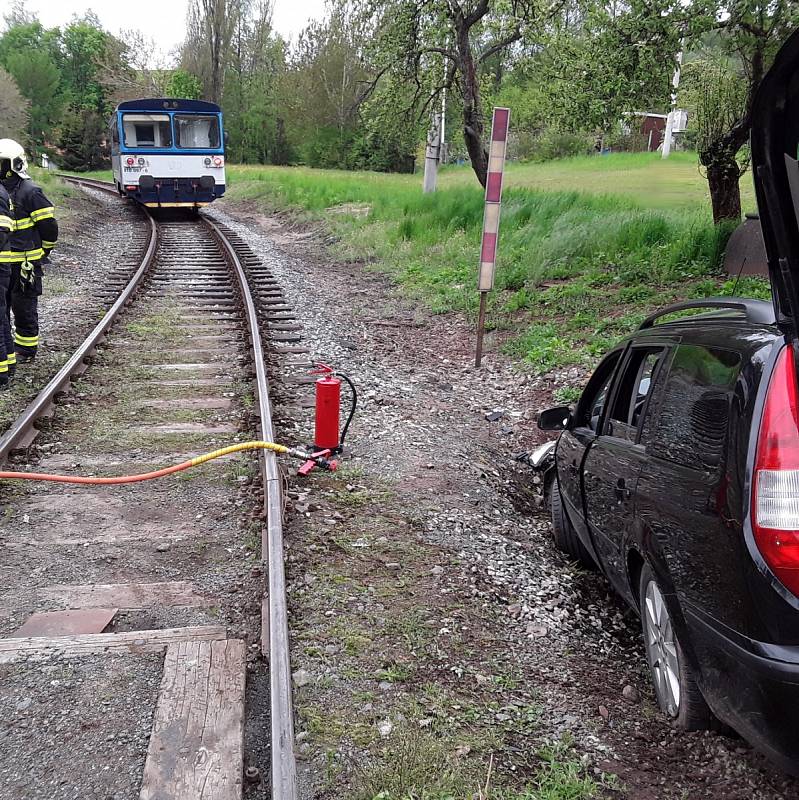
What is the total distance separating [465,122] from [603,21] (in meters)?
6.44

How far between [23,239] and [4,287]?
0.60m

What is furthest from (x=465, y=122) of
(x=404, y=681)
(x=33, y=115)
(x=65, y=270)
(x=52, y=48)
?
(x=52, y=48)

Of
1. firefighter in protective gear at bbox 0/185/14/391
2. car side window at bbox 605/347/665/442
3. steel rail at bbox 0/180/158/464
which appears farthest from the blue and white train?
car side window at bbox 605/347/665/442

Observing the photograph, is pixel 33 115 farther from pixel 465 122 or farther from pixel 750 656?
pixel 750 656

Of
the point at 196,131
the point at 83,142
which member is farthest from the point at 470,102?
the point at 83,142

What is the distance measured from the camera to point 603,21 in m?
9.31

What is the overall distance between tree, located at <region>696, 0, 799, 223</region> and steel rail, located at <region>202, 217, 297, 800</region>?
6.94 metres

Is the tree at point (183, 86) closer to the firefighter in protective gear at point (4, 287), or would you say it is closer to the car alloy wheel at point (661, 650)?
the firefighter in protective gear at point (4, 287)

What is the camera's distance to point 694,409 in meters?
2.92

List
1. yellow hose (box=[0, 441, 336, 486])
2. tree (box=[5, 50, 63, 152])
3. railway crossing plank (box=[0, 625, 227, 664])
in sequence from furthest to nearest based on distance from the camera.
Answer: tree (box=[5, 50, 63, 152])
yellow hose (box=[0, 441, 336, 486])
railway crossing plank (box=[0, 625, 227, 664])

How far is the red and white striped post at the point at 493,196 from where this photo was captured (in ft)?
27.0

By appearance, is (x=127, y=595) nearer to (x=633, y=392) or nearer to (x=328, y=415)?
(x=328, y=415)

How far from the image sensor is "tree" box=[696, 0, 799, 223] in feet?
28.7

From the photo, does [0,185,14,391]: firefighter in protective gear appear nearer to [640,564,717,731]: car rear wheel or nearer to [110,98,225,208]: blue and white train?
[640,564,717,731]: car rear wheel
